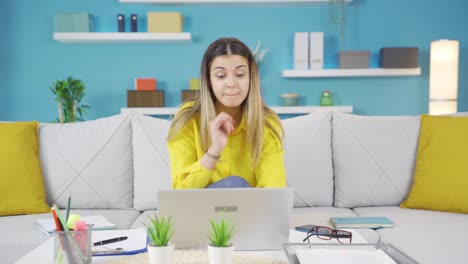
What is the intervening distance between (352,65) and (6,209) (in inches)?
109

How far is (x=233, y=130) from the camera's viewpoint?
5.86ft

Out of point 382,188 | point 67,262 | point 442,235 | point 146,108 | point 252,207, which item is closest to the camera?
point 67,262

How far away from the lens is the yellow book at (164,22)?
3971mm

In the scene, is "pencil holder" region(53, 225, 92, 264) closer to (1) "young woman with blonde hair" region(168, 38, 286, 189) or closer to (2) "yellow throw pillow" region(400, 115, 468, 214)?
(1) "young woman with blonde hair" region(168, 38, 286, 189)

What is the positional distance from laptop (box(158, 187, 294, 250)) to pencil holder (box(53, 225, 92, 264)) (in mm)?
243

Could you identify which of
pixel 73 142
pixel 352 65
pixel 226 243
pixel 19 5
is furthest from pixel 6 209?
pixel 352 65

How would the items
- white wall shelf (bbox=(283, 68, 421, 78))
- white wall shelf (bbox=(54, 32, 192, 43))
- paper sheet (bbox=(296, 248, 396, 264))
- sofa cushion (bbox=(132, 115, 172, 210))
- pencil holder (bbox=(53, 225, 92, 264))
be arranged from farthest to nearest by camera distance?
white wall shelf (bbox=(283, 68, 421, 78))
white wall shelf (bbox=(54, 32, 192, 43))
sofa cushion (bbox=(132, 115, 172, 210))
paper sheet (bbox=(296, 248, 396, 264))
pencil holder (bbox=(53, 225, 92, 264))

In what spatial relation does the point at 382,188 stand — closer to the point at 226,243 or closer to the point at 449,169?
the point at 449,169

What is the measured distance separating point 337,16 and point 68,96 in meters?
2.17

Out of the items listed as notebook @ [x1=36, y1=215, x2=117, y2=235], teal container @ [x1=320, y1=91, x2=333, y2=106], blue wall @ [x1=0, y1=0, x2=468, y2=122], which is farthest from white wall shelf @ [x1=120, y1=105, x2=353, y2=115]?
notebook @ [x1=36, y1=215, x2=117, y2=235]

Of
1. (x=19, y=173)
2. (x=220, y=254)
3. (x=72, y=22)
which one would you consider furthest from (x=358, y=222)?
(x=72, y=22)

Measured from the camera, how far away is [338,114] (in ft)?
8.29

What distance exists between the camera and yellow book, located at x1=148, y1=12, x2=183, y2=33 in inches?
156

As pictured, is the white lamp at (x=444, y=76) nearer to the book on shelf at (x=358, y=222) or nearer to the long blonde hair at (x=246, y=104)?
the book on shelf at (x=358, y=222)
